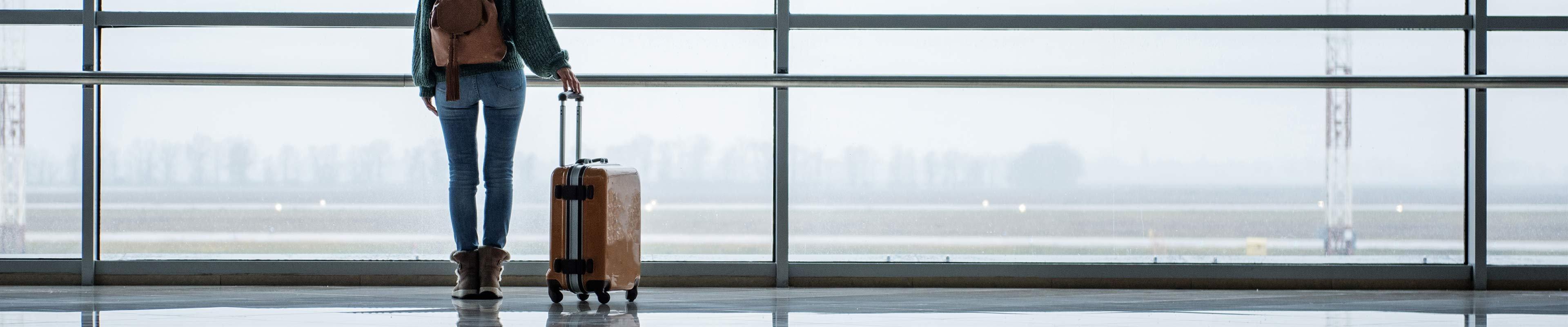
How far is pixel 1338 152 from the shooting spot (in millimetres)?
3971

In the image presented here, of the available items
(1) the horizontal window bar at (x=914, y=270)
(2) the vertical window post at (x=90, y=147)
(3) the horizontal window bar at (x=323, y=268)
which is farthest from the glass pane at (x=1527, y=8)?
(2) the vertical window post at (x=90, y=147)

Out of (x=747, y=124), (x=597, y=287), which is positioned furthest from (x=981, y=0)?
(x=597, y=287)

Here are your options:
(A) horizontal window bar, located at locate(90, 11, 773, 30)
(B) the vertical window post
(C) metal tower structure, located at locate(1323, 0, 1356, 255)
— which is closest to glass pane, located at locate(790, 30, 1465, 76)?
(C) metal tower structure, located at locate(1323, 0, 1356, 255)

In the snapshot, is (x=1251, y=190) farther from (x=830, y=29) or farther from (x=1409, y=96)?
(x=830, y=29)

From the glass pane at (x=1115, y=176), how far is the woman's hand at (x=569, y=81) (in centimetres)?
96

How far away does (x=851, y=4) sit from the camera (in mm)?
3957

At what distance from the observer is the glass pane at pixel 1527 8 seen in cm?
384

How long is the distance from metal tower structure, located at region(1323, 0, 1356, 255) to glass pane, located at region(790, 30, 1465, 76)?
34mm

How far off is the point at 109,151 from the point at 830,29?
2361 mm

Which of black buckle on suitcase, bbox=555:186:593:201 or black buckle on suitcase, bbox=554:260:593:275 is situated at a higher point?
black buckle on suitcase, bbox=555:186:593:201

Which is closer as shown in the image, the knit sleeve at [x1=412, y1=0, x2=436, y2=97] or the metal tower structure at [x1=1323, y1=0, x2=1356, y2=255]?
the knit sleeve at [x1=412, y1=0, x2=436, y2=97]

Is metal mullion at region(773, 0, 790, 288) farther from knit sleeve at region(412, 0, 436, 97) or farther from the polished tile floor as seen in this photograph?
knit sleeve at region(412, 0, 436, 97)

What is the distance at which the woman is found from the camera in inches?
125

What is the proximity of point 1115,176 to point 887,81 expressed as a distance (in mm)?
834
